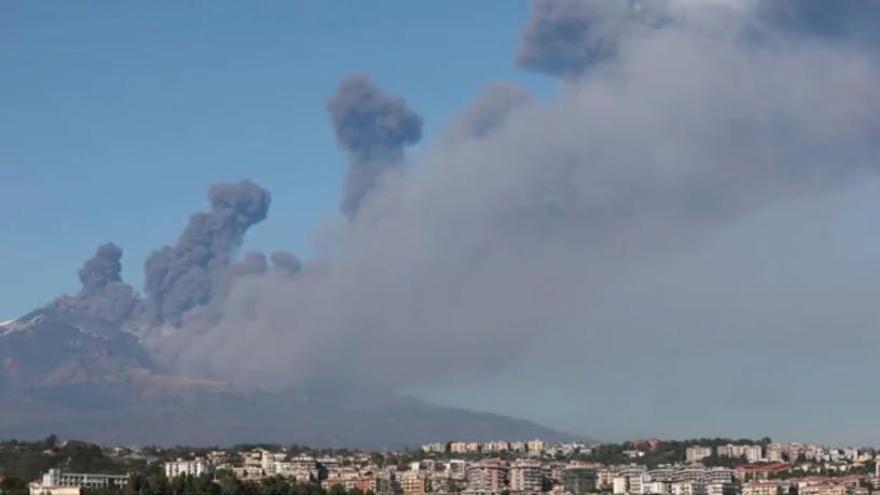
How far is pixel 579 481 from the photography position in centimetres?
7319

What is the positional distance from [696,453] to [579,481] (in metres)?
18.3

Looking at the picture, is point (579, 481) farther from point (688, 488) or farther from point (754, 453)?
point (754, 453)

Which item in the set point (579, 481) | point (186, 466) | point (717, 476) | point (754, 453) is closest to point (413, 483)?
point (579, 481)

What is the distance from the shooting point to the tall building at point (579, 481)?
237ft

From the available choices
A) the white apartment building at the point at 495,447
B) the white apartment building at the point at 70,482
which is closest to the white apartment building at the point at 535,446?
the white apartment building at the point at 495,447

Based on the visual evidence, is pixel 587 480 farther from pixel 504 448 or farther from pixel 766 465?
pixel 504 448

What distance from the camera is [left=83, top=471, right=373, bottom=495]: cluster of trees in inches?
1815

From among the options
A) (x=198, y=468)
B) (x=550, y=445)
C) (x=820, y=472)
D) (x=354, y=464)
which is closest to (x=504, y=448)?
(x=550, y=445)

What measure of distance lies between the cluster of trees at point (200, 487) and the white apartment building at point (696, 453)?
40417 millimetres

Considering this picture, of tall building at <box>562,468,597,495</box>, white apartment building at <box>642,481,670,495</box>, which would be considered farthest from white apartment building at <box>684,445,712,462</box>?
white apartment building at <box>642,481,670,495</box>

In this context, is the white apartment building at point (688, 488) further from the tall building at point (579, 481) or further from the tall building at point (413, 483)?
the tall building at point (413, 483)

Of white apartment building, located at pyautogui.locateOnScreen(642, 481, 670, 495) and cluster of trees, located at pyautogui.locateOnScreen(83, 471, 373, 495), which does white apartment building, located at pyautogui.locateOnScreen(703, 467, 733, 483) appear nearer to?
white apartment building, located at pyautogui.locateOnScreen(642, 481, 670, 495)

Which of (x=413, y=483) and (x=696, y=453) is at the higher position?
(x=696, y=453)

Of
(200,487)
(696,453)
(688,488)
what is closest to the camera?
(200,487)
